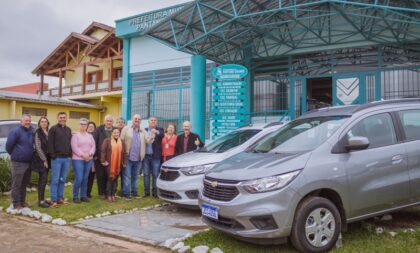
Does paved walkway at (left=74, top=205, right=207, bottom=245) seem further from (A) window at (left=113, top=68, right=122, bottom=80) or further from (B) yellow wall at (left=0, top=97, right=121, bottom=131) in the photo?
(A) window at (left=113, top=68, right=122, bottom=80)

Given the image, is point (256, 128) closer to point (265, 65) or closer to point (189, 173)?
point (189, 173)

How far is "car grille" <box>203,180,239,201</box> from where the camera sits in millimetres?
4364

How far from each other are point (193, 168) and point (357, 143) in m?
2.86

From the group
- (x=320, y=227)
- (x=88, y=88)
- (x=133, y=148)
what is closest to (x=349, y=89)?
(x=133, y=148)

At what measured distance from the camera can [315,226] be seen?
14.1 feet

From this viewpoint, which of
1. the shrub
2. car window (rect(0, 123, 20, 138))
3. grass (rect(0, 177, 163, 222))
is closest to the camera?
grass (rect(0, 177, 163, 222))

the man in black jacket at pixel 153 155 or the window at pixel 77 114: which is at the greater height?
the window at pixel 77 114

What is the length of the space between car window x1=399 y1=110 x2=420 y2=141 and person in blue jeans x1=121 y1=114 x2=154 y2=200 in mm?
4807

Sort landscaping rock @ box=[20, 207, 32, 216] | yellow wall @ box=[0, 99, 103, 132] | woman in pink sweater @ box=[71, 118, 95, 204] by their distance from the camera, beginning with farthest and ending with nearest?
yellow wall @ box=[0, 99, 103, 132] → woman in pink sweater @ box=[71, 118, 95, 204] → landscaping rock @ box=[20, 207, 32, 216]

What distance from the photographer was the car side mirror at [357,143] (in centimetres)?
447

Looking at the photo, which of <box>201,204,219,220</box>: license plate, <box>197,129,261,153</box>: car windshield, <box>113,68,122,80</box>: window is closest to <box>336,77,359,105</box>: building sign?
<box>197,129,261,153</box>: car windshield

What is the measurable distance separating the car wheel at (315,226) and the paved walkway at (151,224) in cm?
185

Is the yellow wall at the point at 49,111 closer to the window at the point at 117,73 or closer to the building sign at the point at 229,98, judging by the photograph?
the window at the point at 117,73

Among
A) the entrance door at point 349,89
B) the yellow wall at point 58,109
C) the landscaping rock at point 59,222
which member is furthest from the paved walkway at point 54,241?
the yellow wall at point 58,109
